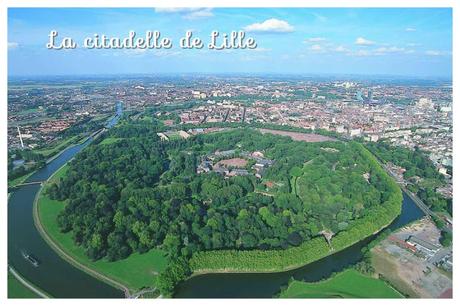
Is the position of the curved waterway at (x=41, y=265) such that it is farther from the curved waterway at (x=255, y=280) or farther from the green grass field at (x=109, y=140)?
the green grass field at (x=109, y=140)

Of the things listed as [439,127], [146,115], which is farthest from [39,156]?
[439,127]

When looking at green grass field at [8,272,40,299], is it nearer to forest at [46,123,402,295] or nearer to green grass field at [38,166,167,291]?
green grass field at [38,166,167,291]

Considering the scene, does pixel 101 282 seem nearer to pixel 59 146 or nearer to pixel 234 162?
pixel 234 162

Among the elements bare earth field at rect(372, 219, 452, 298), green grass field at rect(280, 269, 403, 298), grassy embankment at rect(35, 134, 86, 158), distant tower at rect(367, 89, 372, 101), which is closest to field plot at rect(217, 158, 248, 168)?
bare earth field at rect(372, 219, 452, 298)

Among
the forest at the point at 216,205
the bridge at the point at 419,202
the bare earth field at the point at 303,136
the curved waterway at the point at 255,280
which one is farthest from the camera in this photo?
the bare earth field at the point at 303,136

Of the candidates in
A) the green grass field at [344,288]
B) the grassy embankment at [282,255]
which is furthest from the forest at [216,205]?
the green grass field at [344,288]

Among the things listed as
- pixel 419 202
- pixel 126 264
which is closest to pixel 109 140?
pixel 126 264
